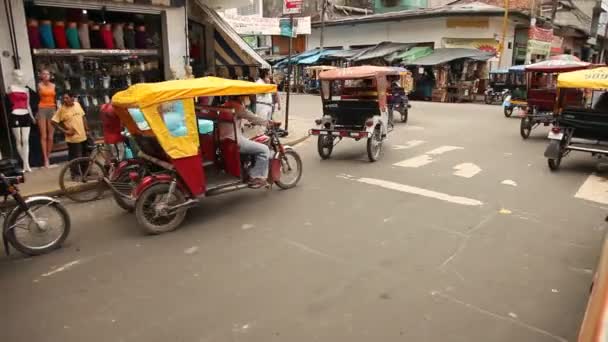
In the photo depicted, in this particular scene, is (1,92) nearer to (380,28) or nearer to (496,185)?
(496,185)

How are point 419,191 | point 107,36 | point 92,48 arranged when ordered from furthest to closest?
point 107,36 → point 92,48 → point 419,191

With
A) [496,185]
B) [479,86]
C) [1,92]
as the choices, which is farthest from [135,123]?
[479,86]

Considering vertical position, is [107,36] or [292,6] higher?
[292,6]

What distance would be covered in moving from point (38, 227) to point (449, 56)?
75.6ft

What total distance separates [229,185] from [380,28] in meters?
26.4

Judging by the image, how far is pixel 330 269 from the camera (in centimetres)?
455

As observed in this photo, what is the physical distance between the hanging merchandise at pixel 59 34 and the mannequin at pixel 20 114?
1742 mm

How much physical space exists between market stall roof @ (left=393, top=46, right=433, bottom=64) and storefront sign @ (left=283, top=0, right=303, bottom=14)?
1666 centimetres

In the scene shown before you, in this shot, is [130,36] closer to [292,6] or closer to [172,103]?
[292,6]

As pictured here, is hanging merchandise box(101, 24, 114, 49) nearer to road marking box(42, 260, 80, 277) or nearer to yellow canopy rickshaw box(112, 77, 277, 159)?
yellow canopy rickshaw box(112, 77, 277, 159)

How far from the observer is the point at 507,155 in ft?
33.7

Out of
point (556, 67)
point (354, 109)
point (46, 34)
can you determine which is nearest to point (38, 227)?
point (46, 34)

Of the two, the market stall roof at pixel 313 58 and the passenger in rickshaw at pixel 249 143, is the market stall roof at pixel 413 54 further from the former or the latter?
the passenger in rickshaw at pixel 249 143

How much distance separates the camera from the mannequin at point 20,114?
7758mm
